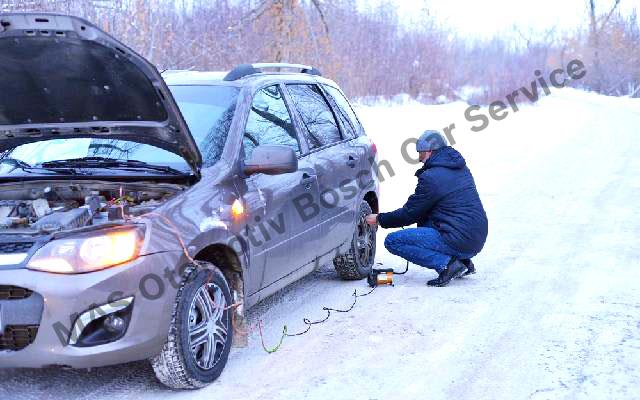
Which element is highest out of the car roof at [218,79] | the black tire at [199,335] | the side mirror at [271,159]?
the car roof at [218,79]

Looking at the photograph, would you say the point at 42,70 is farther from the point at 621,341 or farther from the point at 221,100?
the point at 621,341

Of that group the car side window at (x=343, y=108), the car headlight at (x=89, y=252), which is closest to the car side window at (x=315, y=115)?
the car side window at (x=343, y=108)

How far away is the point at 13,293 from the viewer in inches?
149

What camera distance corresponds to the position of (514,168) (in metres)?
14.9

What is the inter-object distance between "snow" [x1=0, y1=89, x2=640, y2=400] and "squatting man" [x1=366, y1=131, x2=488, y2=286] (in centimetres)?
26

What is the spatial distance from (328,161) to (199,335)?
2.21m

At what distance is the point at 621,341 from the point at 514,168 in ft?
32.8

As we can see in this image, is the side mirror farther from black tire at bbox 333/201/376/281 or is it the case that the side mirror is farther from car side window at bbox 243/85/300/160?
black tire at bbox 333/201/376/281

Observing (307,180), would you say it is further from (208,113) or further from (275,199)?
(208,113)

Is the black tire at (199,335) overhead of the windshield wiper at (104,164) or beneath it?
beneath

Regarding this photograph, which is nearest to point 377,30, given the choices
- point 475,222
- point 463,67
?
point 463,67

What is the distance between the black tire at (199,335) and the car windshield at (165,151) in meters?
0.71

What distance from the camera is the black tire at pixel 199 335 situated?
419cm

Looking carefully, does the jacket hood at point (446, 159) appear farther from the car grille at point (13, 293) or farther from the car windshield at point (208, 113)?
the car grille at point (13, 293)
